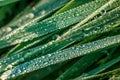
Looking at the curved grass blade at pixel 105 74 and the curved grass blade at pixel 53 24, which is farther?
the curved grass blade at pixel 53 24

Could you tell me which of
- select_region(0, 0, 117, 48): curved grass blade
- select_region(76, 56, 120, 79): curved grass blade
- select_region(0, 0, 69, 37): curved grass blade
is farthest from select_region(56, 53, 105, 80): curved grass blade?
select_region(0, 0, 69, 37): curved grass blade

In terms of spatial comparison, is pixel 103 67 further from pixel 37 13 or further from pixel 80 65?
pixel 37 13

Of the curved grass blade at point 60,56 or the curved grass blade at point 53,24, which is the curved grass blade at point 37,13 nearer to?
the curved grass blade at point 53,24

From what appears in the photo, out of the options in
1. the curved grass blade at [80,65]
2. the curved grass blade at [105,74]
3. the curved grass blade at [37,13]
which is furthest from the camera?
the curved grass blade at [37,13]

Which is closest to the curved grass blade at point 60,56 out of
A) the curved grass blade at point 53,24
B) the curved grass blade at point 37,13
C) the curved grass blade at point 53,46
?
the curved grass blade at point 53,46

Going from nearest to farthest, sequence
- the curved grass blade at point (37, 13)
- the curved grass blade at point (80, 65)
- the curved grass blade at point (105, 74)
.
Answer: the curved grass blade at point (105, 74)
the curved grass blade at point (80, 65)
the curved grass blade at point (37, 13)

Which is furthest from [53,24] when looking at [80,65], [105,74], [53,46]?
[105,74]
